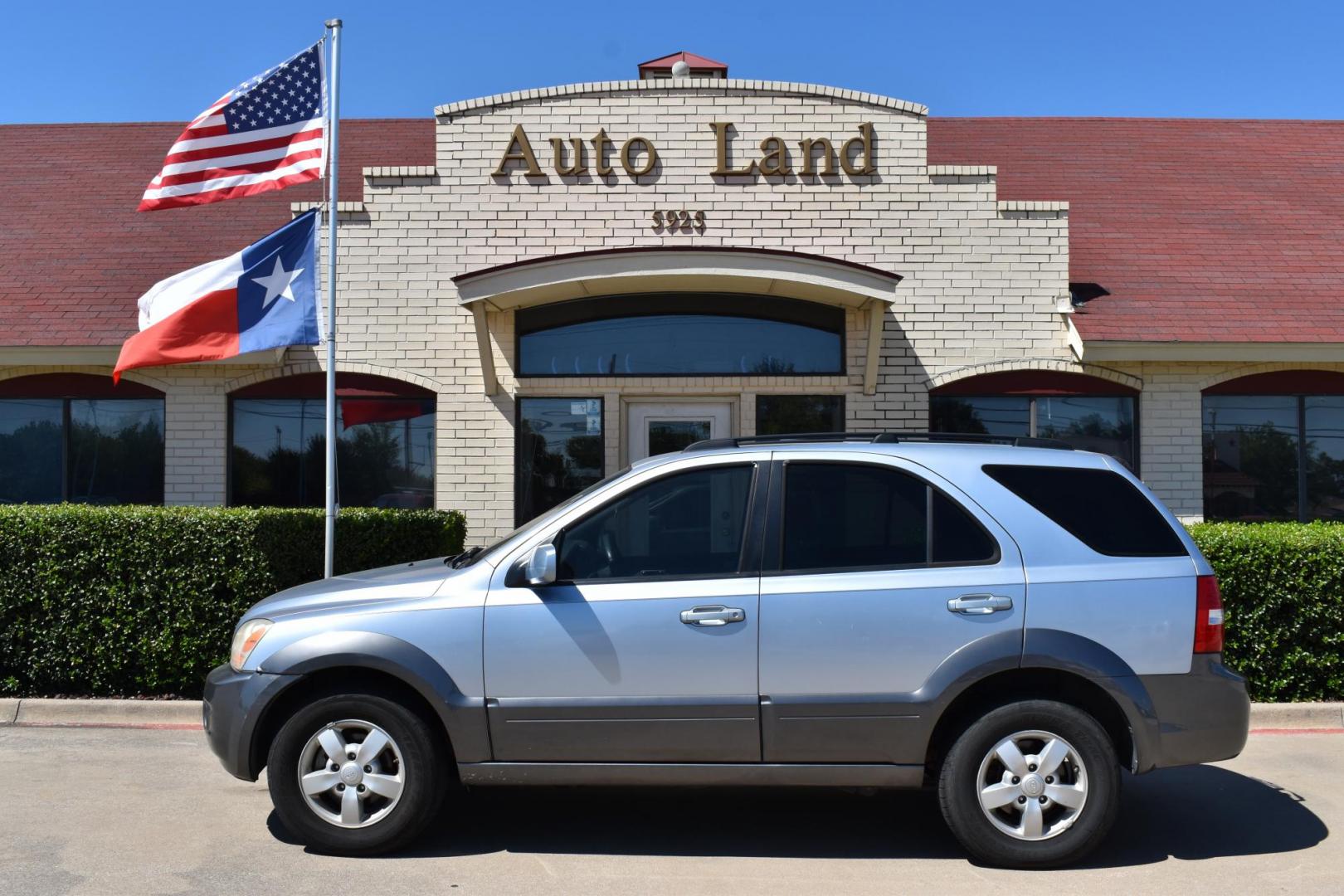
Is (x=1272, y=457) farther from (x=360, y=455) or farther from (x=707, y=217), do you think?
(x=360, y=455)

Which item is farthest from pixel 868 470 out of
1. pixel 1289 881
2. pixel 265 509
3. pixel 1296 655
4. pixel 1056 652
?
pixel 265 509

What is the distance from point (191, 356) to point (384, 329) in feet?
9.95

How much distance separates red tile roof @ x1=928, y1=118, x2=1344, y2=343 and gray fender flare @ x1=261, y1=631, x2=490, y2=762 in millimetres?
7553

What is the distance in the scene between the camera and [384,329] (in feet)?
37.9

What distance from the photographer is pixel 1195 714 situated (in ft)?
17.7

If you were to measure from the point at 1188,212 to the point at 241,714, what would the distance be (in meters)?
11.4

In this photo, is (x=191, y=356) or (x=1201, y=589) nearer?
(x=1201, y=589)

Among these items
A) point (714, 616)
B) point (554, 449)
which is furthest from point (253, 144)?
point (714, 616)

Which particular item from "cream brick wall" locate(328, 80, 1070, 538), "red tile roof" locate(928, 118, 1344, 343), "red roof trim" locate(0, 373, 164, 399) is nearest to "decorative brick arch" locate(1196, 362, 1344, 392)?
"red tile roof" locate(928, 118, 1344, 343)

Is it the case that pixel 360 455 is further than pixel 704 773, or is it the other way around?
pixel 360 455

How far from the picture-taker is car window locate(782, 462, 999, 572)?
5480 mm

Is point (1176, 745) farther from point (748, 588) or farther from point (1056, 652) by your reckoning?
point (748, 588)

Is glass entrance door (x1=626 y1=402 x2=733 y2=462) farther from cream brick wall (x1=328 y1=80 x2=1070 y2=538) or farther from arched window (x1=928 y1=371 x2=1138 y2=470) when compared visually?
arched window (x1=928 y1=371 x2=1138 y2=470)

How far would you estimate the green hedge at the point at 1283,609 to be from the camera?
822 centimetres
